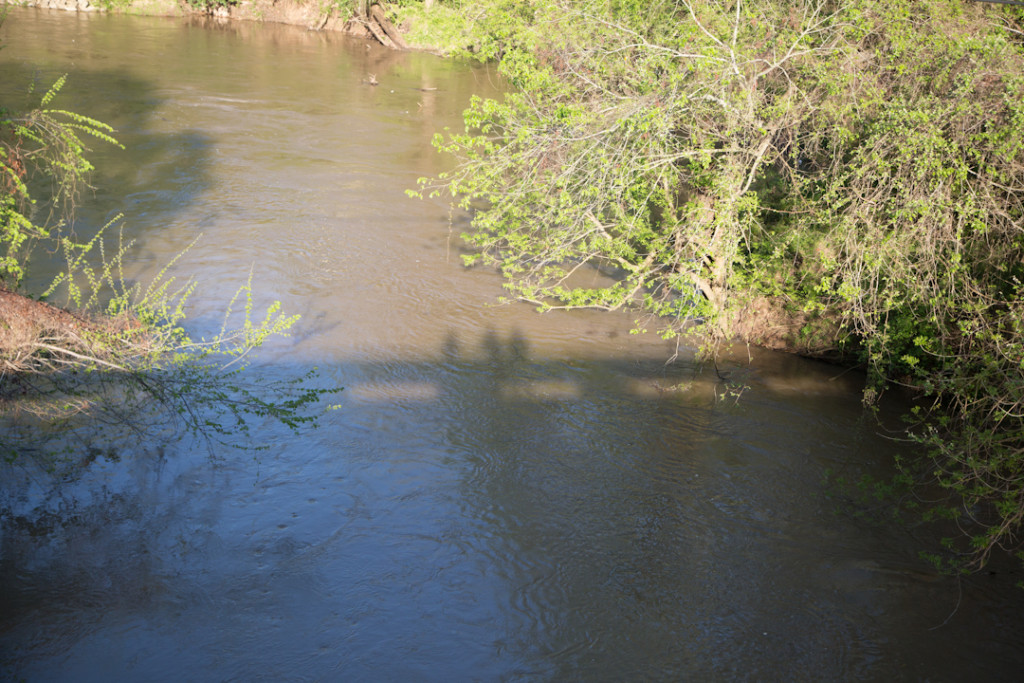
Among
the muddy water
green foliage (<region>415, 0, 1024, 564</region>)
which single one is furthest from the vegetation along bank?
the muddy water

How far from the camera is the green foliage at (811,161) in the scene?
7.86m

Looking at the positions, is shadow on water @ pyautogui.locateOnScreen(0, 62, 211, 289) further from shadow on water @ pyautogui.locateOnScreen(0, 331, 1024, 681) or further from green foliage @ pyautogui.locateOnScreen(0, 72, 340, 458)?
shadow on water @ pyautogui.locateOnScreen(0, 331, 1024, 681)

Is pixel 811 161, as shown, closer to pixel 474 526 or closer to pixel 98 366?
pixel 474 526

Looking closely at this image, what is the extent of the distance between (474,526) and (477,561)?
1.56 feet

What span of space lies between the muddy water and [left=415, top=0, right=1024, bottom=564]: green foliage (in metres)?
1.11

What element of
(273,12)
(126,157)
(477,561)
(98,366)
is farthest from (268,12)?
(477,561)

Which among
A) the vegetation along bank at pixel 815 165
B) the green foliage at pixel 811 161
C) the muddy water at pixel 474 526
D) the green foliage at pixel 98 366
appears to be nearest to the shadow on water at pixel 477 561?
the muddy water at pixel 474 526

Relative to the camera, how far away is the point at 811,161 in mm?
9609

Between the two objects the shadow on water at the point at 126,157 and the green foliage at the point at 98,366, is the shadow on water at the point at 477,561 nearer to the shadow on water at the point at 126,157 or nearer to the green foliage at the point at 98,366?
the green foliage at the point at 98,366

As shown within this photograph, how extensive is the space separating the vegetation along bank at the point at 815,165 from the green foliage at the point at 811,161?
3 cm

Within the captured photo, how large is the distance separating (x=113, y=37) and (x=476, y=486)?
2676 cm

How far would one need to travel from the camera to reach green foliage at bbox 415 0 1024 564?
7855 mm

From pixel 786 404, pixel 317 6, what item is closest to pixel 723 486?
pixel 786 404

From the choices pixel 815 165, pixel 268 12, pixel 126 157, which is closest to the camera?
pixel 815 165
